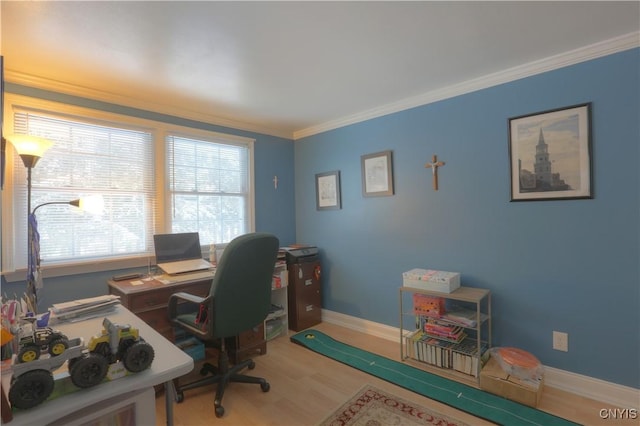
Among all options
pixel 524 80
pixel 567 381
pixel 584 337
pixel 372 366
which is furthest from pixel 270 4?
pixel 567 381

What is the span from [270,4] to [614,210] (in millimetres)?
2440

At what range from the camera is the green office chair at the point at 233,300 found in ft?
6.45

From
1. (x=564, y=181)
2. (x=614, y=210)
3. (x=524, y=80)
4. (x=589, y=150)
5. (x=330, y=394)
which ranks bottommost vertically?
(x=330, y=394)

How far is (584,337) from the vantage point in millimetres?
2129

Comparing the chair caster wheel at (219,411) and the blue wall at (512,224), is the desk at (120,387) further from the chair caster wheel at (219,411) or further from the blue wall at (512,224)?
the blue wall at (512,224)

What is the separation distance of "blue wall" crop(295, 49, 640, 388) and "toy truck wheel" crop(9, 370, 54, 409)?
105 inches

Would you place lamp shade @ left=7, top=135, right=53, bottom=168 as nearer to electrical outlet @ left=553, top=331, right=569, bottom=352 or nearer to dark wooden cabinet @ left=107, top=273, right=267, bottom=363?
dark wooden cabinet @ left=107, top=273, right=267, bottom=363

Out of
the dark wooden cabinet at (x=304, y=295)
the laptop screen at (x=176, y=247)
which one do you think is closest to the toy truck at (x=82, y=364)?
the laptop screen at (x=176, y=247)

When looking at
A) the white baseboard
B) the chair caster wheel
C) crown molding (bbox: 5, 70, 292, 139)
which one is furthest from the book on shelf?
crown molding (bbox: 5, 70, 292, 139)

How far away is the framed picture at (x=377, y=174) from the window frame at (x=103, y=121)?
1349 mm

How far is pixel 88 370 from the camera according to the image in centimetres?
96

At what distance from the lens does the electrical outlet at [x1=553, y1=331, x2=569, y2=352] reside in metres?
2.19

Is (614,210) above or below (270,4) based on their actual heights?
below

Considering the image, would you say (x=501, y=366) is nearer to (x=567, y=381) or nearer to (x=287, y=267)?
(x=567, y=381)
